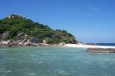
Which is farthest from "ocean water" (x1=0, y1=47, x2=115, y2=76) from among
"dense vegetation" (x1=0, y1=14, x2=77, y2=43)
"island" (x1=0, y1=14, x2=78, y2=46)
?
"dense vegetation" (x1=0, y1=14, x2=77, y2=43)

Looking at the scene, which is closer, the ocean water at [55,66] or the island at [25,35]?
the ocean water at [55,66]

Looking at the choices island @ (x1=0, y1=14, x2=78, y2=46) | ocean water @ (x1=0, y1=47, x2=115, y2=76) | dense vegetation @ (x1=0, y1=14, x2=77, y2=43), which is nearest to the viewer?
ocean water @ (x1=0, y1=47, x2=115, y2=76)

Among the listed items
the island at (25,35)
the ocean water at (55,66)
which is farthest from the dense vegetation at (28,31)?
the ocean water at (55,66)

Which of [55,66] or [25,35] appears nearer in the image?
[55,66]

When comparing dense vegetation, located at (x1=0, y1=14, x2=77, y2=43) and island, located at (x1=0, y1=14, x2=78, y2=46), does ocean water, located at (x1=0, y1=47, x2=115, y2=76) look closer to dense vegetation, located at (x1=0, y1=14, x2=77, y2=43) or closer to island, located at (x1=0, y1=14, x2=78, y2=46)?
island, located at (x1=0, y1=14, x2=78, y2=46)

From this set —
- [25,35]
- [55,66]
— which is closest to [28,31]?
[25,35]

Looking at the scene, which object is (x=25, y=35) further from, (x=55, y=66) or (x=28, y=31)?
(x=55, y=66)

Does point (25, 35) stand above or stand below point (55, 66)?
above

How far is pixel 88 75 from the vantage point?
2783cm

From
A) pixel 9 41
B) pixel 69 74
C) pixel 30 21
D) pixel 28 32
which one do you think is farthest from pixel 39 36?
pixel 69 74

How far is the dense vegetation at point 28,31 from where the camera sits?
131 metres

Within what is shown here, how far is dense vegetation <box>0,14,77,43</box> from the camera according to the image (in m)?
131

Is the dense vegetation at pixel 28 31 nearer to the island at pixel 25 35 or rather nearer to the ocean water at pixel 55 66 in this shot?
the island at pixel 25 35

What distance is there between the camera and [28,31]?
134 metres
